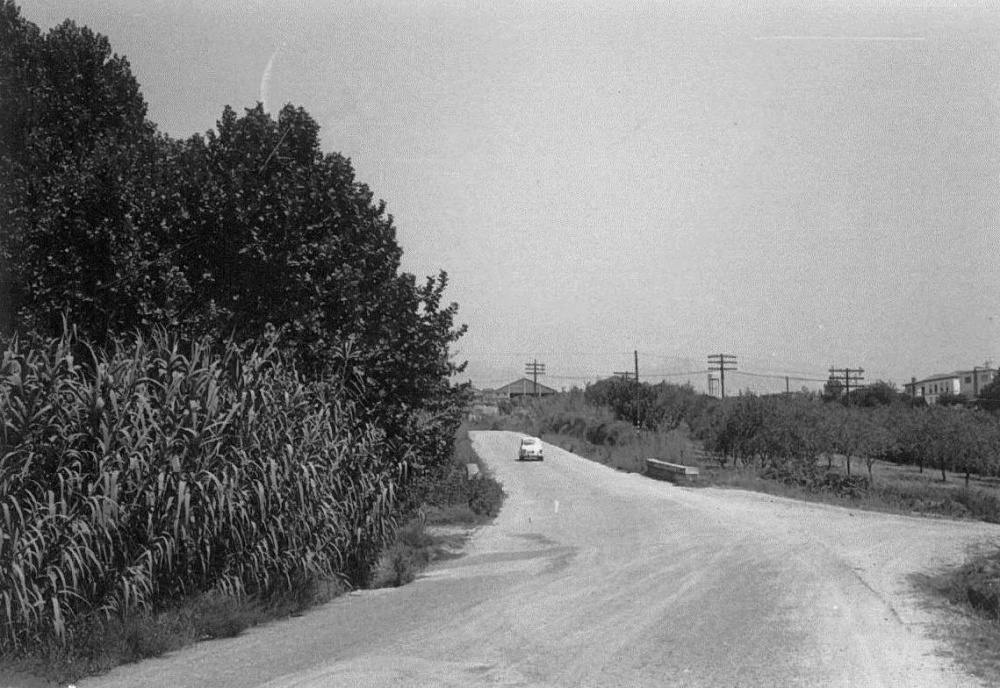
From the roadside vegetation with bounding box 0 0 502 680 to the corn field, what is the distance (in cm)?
3

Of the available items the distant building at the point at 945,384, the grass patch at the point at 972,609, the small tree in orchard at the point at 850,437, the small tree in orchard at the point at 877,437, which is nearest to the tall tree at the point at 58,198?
the grass patch at the point at 972,609

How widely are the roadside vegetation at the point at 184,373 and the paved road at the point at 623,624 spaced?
29.2 inches

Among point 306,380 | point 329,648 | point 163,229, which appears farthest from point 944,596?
point 163,229

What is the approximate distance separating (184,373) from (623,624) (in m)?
5.41

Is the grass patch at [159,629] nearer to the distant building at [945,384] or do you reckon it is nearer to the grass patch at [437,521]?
the grass patch at [437,521]

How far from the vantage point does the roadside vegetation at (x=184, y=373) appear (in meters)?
8.16

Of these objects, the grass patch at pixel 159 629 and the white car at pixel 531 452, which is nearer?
the grass patch at pixel 159 629

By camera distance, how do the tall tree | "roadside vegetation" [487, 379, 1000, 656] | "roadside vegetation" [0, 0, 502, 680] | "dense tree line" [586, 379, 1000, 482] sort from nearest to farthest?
"roadside vegetation" [0, 0, 502, 680] → the tall tree → "roadside vegetation" [487, 379, 1000, 656] → "dense tree line" [586, 379, 1000, 482]

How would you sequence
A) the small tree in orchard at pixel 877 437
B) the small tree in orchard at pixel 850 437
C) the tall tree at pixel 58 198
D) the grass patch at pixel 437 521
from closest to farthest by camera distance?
the tall tree at pixel 58 198 → the grass patch at pixel 437 521 → the small tree in orchard at pixel 850 437 → the small tree in orchard at pixel 877 437

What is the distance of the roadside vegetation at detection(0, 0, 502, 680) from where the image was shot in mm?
8164

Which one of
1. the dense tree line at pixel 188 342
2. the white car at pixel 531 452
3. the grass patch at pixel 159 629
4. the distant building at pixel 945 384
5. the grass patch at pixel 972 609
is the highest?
the distant building at pixel 945 384

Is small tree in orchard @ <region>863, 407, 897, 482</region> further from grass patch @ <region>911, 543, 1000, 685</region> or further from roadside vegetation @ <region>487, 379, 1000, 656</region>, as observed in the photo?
grass patch @ <region>911, 543, 1000, 685</region>

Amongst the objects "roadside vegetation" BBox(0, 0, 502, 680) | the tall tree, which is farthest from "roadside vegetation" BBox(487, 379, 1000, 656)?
the tall tree

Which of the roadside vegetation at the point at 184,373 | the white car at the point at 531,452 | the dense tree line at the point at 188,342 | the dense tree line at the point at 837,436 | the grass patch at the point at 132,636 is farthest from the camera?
the white car at the point at 531,452
